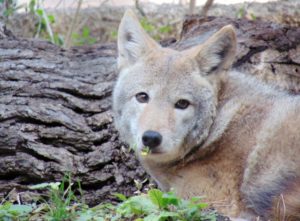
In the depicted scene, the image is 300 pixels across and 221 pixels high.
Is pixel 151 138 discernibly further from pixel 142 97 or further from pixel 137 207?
pixel 137 207

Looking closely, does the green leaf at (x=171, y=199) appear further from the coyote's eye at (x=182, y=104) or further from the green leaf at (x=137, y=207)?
the coyote's eye at (x=182, y=104)

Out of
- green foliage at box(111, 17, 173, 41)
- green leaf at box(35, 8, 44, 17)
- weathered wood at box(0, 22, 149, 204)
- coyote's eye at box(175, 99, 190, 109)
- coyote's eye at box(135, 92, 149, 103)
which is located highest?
green leaf at box(35, 8, 44, 17)

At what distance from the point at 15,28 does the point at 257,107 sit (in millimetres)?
5968

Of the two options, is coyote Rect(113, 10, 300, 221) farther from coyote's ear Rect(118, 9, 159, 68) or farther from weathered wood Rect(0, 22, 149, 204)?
weathered wood Rect(0, 22, 149, 204)

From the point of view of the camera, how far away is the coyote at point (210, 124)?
5.31 metres

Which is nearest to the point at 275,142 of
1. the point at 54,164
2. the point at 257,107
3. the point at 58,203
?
the point at 257,107

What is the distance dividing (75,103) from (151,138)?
6.95 feet

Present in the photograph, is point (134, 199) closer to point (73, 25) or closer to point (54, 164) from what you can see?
point (54, 164)

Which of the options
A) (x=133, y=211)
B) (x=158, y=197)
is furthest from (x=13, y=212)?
(x=158, y=197)

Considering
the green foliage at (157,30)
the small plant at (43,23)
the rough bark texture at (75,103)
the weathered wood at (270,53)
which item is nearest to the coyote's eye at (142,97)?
the rough bark texture at (75,103)

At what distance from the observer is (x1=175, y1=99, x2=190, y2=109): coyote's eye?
224 inches

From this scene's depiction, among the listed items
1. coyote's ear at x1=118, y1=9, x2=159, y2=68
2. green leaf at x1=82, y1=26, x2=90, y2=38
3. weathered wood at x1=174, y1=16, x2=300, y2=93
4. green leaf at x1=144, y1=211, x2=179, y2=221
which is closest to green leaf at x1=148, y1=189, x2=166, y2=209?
green leaf at x1=144, y1=211, x2=179, y2=221

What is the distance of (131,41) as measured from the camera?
20.7 ft

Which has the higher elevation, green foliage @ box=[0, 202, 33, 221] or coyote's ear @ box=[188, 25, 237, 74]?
coyote's ear @ box=[188, 25, 237, 74]
